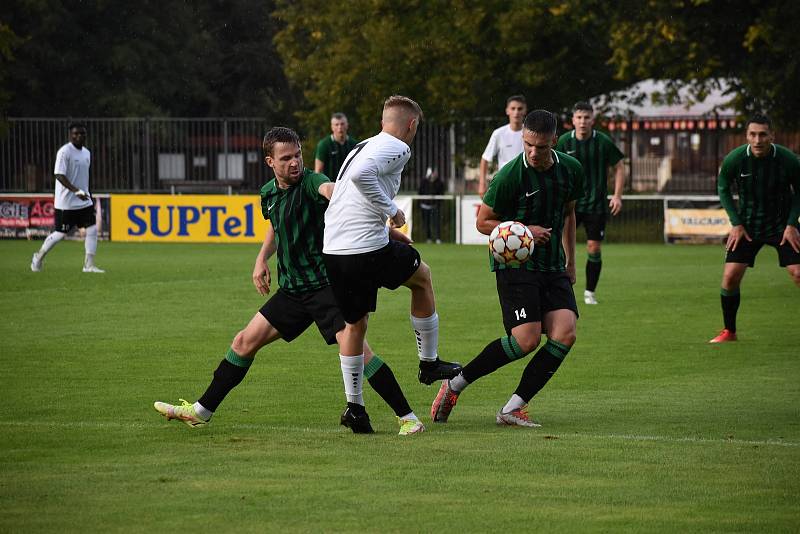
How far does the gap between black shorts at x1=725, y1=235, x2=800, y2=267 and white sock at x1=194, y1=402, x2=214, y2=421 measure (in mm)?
6056

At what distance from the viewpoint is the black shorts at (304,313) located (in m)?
7.95

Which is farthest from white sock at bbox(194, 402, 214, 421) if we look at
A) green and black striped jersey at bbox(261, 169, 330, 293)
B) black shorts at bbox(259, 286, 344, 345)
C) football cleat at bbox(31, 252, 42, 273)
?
football cleat at bbox(31, 252, 42, 273)

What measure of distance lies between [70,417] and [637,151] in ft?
170

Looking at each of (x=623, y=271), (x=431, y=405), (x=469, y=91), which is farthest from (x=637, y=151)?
(x=431, y=405)

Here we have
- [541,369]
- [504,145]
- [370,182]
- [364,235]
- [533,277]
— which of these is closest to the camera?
[370,182]

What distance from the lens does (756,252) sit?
485 inches

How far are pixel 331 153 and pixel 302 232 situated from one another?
1049 cm

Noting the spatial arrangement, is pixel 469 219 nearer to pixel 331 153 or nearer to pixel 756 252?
pixel 331 153

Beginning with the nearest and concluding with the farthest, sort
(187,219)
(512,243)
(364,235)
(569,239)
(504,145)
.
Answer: (364,235) → (512,243) → (569,239) → (504,145) → (187,219)

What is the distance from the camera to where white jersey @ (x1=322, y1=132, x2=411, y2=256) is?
24.8 feet

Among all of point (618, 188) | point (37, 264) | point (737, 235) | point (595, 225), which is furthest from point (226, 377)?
point (37, 264)

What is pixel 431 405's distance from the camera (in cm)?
925

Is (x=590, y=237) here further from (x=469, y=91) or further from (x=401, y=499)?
(x=469, y=91)

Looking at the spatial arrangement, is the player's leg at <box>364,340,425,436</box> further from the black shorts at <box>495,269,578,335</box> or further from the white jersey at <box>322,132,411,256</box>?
the black shorts at <box>495,269,578,335</box>
